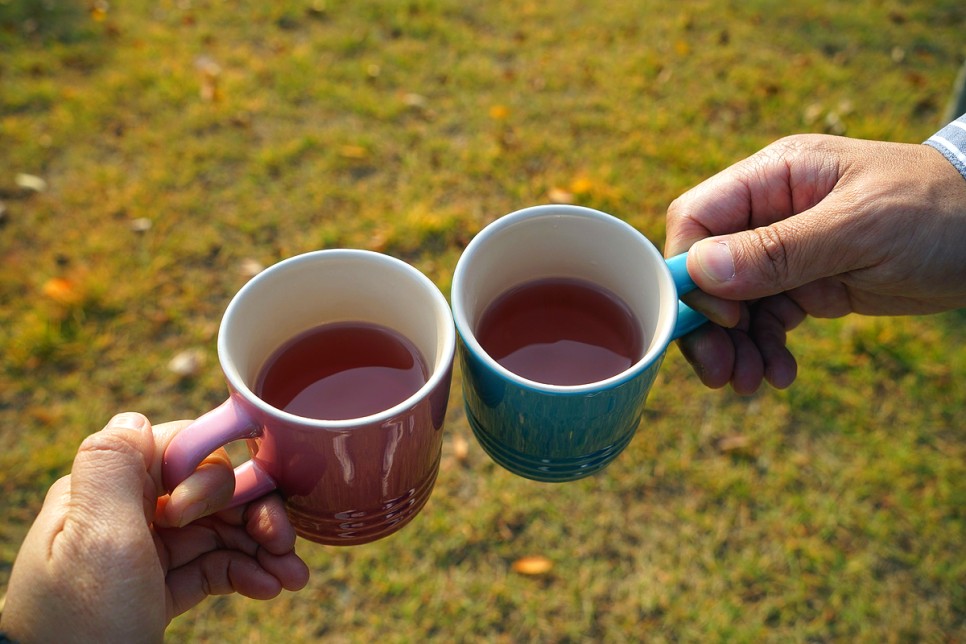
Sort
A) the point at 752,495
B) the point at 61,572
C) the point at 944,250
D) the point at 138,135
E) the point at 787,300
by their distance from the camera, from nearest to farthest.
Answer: the point at 61,572 < the point at 944,250 < the point at 787,300 < the point at 752,495 < the point at 138,135

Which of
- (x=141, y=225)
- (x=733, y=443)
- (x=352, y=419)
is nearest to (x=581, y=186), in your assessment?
(x=733, y=443)

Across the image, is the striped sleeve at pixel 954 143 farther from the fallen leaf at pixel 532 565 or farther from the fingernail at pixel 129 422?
the fingernail at pixel 129 422

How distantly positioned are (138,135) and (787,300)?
135 inches

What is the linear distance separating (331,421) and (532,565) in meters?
1.74

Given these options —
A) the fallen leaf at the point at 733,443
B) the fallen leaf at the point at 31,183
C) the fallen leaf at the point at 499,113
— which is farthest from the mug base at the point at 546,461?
the fallen leaf at the point at 31,183

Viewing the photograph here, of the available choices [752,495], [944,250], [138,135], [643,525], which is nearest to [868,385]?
[752,495]

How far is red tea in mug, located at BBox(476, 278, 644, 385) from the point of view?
174 cm

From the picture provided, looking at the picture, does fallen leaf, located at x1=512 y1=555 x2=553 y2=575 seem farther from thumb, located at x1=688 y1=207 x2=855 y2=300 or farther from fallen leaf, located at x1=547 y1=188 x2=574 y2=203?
fallen leaf, located at x1=547 y1=188 x2=574 y2=203

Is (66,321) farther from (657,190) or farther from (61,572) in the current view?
(657,190)

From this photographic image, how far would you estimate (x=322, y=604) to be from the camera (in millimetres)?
2854

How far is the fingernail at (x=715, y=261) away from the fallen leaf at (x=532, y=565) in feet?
5.17

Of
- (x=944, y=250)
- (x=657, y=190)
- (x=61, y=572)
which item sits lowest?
(x=657, y=190)

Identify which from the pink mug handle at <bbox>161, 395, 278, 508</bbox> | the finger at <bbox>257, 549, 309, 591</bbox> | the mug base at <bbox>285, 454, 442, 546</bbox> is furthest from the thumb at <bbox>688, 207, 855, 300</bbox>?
the finger at <bbox>257, 549, 309, 591</bbox>

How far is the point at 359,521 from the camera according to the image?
1619 mm
